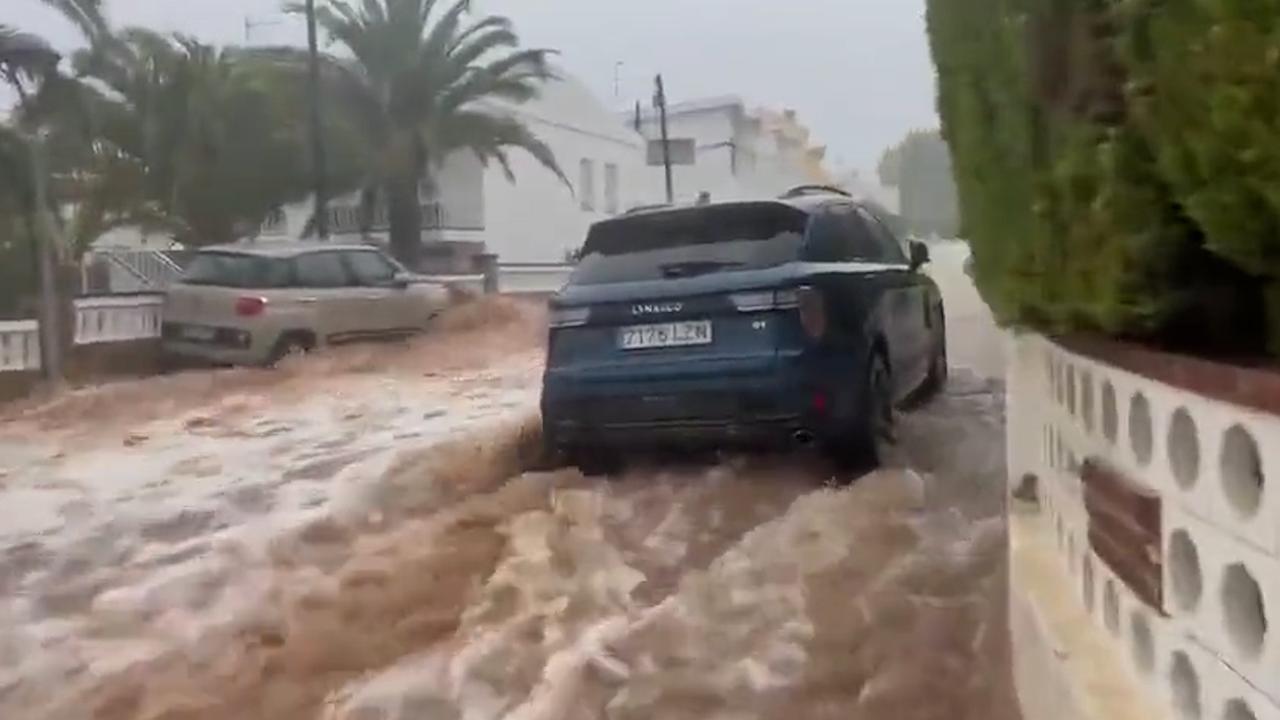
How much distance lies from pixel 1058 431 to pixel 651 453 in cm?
416

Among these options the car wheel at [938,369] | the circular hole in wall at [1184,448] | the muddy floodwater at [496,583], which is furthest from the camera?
the car wheel at [938,369]

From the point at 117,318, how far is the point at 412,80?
8.86 meters

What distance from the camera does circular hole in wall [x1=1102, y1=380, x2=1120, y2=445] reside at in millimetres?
2558

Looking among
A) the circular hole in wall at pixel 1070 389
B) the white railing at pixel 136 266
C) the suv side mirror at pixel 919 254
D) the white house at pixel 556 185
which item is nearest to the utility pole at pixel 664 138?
the white house at pixel 556 185

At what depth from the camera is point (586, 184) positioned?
107 feet

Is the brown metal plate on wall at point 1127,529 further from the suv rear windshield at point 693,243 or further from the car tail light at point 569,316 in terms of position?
the car tail light at point 569,316

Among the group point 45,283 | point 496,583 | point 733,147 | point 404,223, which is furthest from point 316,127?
point 733,147

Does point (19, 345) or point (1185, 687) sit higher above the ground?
point (19, 345)

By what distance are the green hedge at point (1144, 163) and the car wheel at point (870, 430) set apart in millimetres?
3396

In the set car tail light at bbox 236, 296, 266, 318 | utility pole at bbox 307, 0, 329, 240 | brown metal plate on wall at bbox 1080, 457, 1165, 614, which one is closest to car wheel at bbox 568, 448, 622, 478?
brown metal plate on wall at bbox 1080, 457, 1165, 614

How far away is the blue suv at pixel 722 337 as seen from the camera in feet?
21.5

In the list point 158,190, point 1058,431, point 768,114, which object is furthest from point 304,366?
point 768,114

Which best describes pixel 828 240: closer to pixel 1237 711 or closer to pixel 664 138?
pixel 1237 711

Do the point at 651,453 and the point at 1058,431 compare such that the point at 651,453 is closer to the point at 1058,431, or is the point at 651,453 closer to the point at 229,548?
the point at 229,548
